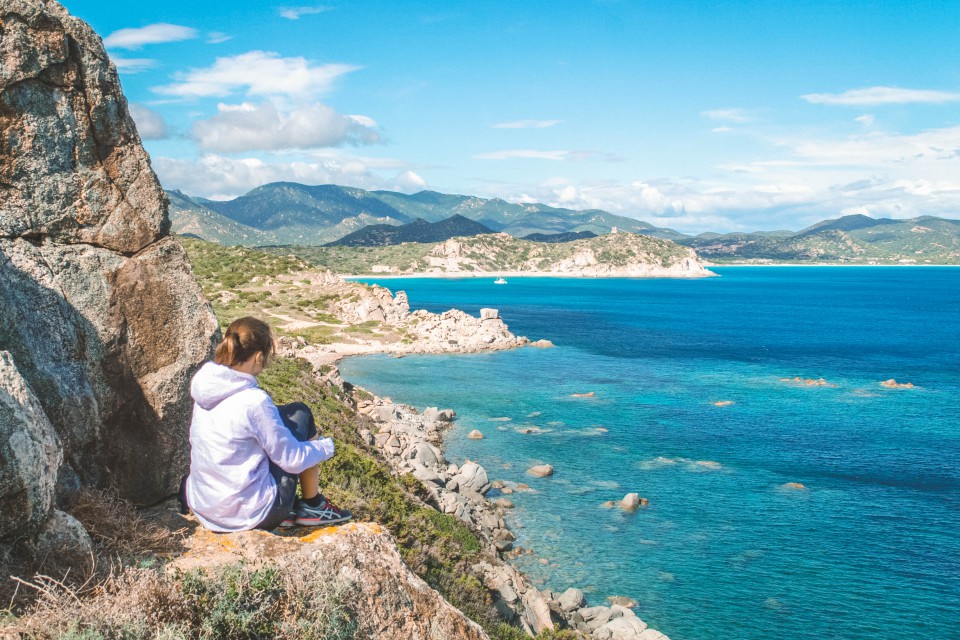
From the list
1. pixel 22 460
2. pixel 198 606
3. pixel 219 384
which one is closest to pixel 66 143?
pixel 219 384

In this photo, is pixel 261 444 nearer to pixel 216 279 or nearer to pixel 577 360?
pixel 577 360

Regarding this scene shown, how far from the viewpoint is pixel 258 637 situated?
589 cm

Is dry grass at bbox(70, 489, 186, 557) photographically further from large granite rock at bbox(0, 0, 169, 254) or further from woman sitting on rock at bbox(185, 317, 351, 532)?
large granite rock at bbox(0, 0, 169, 254)

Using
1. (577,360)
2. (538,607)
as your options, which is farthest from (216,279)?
(538,607)

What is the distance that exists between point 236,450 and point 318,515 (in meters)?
1.27

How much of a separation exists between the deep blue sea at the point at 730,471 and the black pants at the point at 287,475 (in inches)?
679

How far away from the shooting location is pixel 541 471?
3350 centimetres

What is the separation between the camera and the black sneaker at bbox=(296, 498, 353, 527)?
7.12m

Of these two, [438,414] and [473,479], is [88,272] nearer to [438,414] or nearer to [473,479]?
[473,479]

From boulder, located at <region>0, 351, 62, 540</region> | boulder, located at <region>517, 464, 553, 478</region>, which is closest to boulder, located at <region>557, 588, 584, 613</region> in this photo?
boulder, located at <region>517, 464, 553, 478</region>

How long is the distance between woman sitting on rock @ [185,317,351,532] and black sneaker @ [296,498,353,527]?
13 centimetres

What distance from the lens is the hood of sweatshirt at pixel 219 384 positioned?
21.2ft

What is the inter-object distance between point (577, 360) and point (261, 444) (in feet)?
212

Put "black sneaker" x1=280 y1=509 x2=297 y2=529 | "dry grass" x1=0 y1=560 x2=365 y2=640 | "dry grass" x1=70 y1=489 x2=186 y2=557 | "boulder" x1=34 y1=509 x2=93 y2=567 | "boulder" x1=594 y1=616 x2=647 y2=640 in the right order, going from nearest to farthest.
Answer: "dry grass" x1=0 y1=560 x2=365 y2=640, "boulder" x1=34 y1=509 x2=93 y2=567, "dry grass" x1=70 y1=489 x2=186 y2=557, "black sneaker" x1=280 y1=509 x2=297 y2=529, "boulder" x1=594 y1=616 x2=647 y2=640
